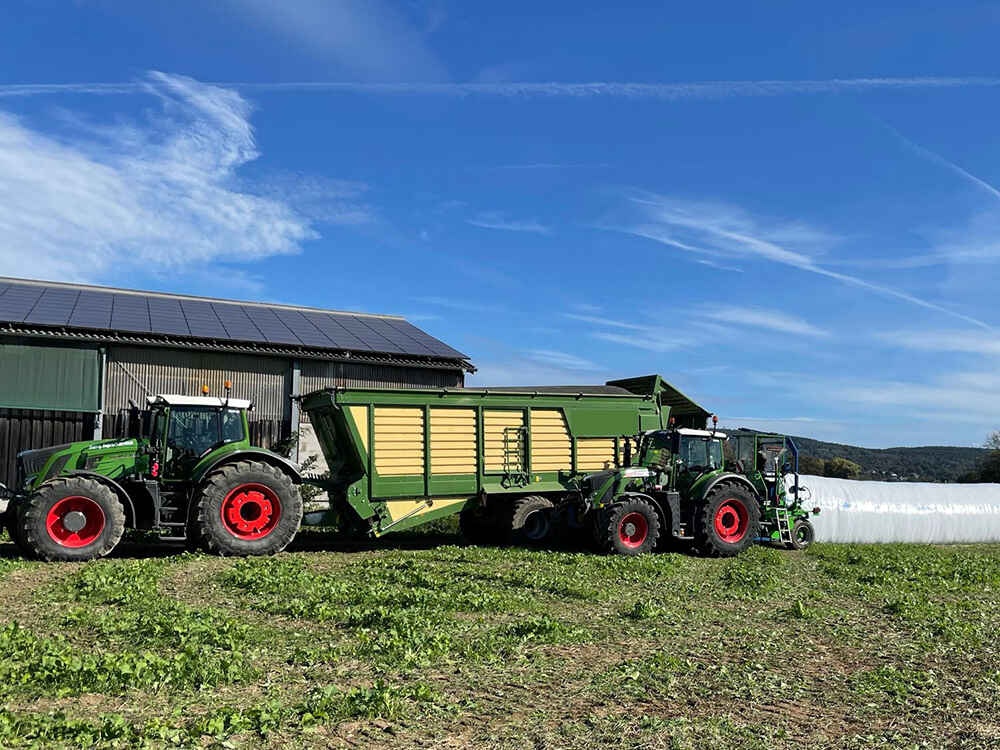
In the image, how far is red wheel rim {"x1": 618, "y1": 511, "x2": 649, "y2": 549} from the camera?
15.6 m

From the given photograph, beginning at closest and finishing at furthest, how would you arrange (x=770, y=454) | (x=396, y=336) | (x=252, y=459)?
(x=252, y=459), (x=770, y=454), (x=396, y=336)

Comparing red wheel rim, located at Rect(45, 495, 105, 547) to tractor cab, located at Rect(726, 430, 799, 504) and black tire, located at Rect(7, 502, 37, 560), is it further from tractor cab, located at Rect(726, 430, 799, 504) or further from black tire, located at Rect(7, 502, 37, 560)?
tractor cab, located at Rect(726, 430, 799, 504)

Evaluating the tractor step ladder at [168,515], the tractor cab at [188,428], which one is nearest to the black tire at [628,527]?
the tractor cab at [188,428]

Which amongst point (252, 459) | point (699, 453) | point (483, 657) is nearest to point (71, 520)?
point (252, 459)

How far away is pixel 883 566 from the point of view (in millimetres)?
15688

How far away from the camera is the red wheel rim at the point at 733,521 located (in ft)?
53.5

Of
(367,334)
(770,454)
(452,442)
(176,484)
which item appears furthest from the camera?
(367,334)

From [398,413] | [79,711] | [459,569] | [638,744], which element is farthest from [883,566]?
[79,711]

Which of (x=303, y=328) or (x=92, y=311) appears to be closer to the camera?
(x=92, y=311)

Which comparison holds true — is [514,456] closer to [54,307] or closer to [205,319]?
[205,319]

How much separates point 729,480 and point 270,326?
14.7m

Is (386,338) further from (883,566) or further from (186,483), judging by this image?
(883,566)

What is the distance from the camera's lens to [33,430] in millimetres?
20969

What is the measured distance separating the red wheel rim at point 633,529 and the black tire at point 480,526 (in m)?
2.60
